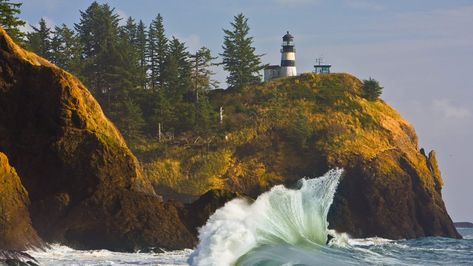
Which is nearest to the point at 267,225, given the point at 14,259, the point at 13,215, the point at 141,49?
the point at 14,259

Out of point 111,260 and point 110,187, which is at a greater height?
Answer: point 110,187

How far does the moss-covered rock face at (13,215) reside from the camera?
117 ft

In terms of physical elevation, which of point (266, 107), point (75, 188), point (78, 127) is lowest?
point (75, 188)

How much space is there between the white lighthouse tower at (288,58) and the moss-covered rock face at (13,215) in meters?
52.7

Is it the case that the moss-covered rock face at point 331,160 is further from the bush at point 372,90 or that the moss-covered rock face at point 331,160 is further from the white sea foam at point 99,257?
the white sea foam at point 99,257

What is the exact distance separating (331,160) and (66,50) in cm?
2801

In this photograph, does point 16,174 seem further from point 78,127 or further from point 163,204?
point 163,204

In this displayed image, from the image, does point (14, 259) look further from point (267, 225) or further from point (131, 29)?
point (131, 29)

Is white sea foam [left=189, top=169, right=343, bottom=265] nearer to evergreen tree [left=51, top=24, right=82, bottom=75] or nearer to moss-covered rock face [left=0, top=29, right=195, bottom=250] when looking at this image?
moss-covered rock face [left=0, top=29, right=195, bottom=250]

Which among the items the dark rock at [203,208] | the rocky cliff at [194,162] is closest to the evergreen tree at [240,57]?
the rocky cliff at [194,162]

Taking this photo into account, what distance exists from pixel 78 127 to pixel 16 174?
216 inches

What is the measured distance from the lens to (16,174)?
39250 millimetres

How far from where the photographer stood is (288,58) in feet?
295

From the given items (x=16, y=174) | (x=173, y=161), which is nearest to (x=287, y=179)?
(x=173, y=161)
